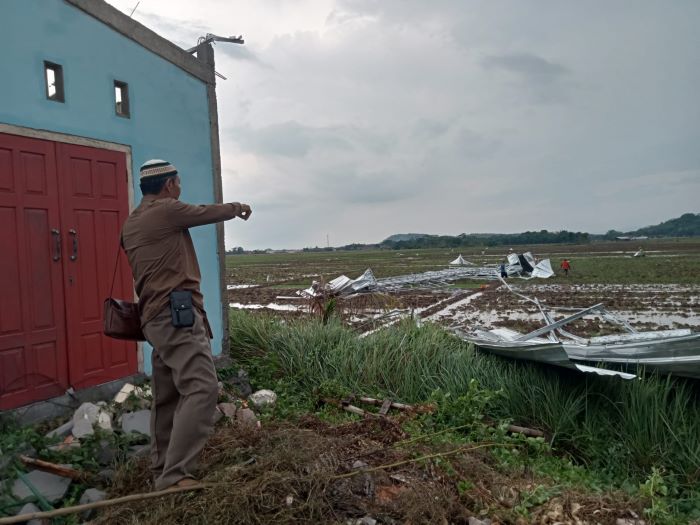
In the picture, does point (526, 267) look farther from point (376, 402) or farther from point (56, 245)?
point (56, 245)

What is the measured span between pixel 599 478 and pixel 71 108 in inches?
218

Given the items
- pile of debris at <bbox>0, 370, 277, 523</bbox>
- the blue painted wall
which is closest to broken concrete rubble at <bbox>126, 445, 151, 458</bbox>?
pile of debris at <bbox>0, 370, 277, 523</bbox>

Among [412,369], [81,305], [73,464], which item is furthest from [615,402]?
[81,305]

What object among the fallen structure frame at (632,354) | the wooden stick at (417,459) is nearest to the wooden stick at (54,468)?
the wooden stick at (417,459)

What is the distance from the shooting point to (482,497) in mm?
3303

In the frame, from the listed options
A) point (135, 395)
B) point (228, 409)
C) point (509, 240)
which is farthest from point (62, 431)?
point (509, 240)

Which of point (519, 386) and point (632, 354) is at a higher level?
point (632, 354)

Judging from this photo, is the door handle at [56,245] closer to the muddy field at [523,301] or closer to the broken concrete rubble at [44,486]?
the broken concrete rubble at [44,486]

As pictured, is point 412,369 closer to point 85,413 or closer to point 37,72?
point 85,413

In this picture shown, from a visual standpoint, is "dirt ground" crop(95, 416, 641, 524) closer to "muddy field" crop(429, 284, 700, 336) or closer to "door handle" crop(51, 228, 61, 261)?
"door handle" crop(51, 228, 61, 261)

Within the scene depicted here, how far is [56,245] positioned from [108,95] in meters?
1.63

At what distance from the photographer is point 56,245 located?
4676 mm

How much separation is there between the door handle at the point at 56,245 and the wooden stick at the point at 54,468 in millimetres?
1894

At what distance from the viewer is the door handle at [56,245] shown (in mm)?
4660
